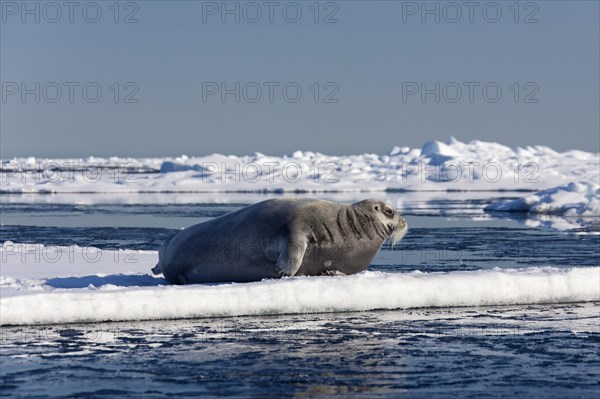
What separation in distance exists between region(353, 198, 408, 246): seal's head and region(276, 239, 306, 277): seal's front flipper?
2.98 feet

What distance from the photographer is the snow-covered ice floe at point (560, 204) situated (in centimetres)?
2661

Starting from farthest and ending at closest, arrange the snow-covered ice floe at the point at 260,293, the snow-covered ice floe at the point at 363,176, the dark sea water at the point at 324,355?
the snow-covered ice floe at the point at 363,176
the snow-covered ice floe at the point at 260,293
the dark sea water at the point at 324,355

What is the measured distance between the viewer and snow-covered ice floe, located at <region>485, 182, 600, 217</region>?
26.6 metres

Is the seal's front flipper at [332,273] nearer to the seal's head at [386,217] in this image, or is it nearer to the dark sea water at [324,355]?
the seal's head at [386,217]

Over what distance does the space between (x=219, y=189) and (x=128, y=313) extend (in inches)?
1629

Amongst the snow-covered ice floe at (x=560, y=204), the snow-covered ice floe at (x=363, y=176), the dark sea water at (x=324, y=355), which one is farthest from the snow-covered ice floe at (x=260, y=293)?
the snow-covered ice floe at (x=363, y=176)

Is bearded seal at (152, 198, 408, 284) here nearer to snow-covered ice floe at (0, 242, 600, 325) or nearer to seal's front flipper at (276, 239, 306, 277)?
seal's front flipper at (276, 239, 306, 277)

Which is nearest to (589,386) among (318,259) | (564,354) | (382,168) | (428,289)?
(564,354)

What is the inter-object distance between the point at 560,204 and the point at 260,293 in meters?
21.7

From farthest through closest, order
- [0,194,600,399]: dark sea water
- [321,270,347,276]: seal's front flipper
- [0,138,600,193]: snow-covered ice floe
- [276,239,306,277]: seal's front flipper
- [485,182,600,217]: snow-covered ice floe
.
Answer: [0,138,600,193]: snow-covered ice floe, [485,182,600,217]: snow-covered ice floe, [321,270,347,276]: seal's front flipper, [276,239,306,277]: seal's front flipper, [0,194,600,399]: dark sea water

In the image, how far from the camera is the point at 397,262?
12.7 m

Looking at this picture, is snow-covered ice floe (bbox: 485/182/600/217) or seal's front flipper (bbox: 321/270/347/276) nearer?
seal's front flipper (bbox: 321/270/347/276)

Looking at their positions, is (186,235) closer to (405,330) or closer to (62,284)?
(62,284)

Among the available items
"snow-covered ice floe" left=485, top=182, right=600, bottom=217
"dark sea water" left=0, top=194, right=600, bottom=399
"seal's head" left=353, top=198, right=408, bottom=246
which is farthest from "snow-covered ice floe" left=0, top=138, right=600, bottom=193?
"dark sea water" left=0, top=194, right=600, bottom=399
